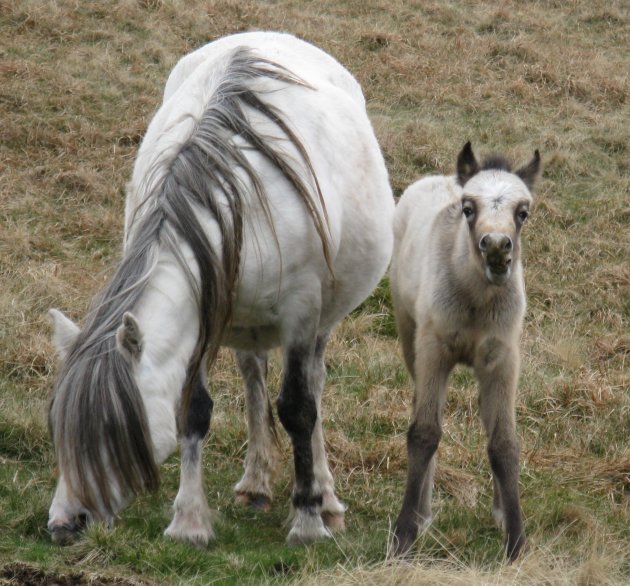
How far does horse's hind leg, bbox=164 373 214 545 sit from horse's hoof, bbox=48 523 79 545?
0.75 meters

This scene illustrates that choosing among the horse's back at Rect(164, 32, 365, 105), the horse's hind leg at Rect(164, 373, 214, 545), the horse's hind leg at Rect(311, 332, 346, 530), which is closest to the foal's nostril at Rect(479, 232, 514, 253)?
the horse's hind leg at Rect(311, 332, 346, 530)

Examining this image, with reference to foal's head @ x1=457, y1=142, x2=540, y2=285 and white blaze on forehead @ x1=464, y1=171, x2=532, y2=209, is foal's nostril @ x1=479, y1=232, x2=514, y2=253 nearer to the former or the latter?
foal's head @ x1=457, y1=142, x2=540, y2=285

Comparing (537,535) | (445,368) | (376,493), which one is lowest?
(376,493)

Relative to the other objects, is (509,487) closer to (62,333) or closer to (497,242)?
(497,242)

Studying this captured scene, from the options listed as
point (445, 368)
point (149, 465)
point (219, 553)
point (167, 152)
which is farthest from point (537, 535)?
point (167, 152)

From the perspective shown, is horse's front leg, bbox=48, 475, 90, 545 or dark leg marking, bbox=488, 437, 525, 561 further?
dark leg marking, bbox=488, 437, 525, 561

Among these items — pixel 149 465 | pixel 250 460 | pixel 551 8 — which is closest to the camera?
pixel 149 465

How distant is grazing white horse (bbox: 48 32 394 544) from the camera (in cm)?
361

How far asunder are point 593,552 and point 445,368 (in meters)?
0.94

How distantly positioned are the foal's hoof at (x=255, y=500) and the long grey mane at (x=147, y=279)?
1256 millimetres

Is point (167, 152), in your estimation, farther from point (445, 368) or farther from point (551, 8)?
point (551, 8)

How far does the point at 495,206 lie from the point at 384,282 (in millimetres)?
3953

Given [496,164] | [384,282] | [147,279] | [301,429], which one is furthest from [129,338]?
[384,282]

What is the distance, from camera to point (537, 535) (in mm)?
4516
